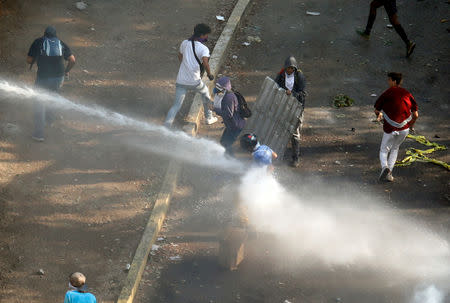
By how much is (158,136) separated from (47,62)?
2.07 metres

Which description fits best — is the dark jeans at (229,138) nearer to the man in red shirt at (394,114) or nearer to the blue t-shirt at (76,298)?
the man in red shirt at (394,114)

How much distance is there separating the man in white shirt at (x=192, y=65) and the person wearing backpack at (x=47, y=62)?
5.64 ft

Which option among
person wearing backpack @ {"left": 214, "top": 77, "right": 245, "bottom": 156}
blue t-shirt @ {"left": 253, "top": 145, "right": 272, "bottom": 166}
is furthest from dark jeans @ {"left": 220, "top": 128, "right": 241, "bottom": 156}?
blue t-shirt @ {"left": 253, "top": 145, "right": 272, "bottom": 166}

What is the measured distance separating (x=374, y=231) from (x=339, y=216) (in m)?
0.53

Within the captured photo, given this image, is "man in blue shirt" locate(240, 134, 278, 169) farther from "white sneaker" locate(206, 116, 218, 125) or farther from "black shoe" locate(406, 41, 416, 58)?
"black shoe" locate(406, 41, 416, 58)

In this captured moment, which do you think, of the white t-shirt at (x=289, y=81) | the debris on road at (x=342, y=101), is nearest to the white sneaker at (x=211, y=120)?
the white t-shirt at (x=289, y=81)

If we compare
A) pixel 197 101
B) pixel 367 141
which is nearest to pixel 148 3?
pixel 197 101

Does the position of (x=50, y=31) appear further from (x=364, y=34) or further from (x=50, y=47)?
(x=364, y=34)

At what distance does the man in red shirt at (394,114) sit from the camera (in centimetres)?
782

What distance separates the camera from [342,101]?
1024 centimetres

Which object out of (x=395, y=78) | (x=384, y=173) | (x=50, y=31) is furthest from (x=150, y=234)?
(x=395, y=78)

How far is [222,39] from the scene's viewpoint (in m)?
11.6

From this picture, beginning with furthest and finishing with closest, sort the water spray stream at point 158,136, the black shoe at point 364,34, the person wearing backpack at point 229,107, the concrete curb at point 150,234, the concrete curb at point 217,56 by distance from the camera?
the black shoe at point 364,34 → the concrete curb at point 217,56 → the water spray stream at point 158,136 → the person wearing backpack at point 229,107 → the concrete curb at point 150,234

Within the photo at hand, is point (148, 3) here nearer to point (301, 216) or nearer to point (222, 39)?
point (222, 39)
